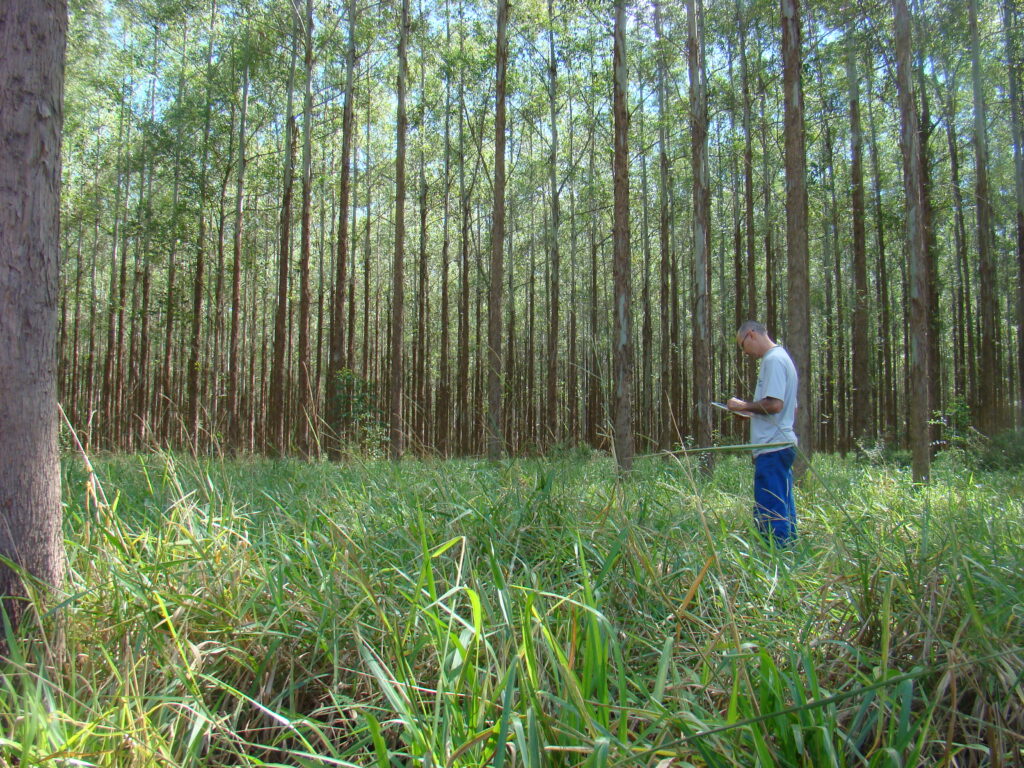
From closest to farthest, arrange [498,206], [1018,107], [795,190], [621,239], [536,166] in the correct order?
[795,190] < [621,239] < [498,206] < [1018,107] < [536,166]

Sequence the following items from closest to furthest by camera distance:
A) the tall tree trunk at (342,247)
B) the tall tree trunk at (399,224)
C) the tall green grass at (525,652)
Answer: the tall green grass at (525,652)
the tall tree trunk at (399,224)
the tall tree trunk at (342,247)

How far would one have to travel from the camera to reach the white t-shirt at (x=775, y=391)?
154 inches

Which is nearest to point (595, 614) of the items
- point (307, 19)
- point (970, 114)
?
point (307, 19)

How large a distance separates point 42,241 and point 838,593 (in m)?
3.03

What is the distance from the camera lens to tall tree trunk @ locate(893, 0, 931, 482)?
6703mm

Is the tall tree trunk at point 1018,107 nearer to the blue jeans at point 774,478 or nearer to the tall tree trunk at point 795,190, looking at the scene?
the tall tree trunk at point 795,190

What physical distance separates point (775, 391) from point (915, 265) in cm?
452

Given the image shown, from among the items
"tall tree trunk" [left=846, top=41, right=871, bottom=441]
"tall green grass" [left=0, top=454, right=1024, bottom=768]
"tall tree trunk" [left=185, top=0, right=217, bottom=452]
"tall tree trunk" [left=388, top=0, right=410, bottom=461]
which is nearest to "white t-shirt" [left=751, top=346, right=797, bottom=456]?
"tall green grass" [left=0, top=454, right=1024, bottom=768]

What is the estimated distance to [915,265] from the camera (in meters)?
7.00

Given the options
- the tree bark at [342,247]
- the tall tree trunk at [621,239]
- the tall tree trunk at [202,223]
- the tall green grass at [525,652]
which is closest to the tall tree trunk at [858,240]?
the tall tree trunk at [621,239]

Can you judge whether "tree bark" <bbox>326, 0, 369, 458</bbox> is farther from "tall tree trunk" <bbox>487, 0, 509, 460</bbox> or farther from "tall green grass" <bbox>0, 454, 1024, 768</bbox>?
"tall green grass" <bbox>0, 454, 1024, 768</bbox>

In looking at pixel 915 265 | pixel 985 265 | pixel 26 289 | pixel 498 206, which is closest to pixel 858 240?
pixel 985 265

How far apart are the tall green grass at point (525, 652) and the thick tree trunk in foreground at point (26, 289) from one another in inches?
10.5

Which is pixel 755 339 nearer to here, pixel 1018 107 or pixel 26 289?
pixel 26 289
